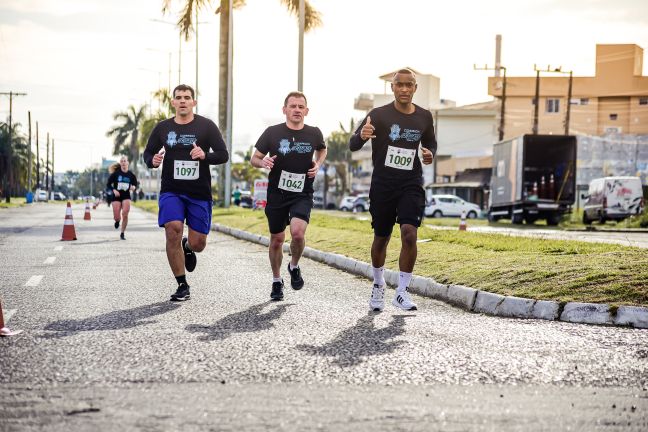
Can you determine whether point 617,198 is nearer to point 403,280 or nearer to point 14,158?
point 403,280

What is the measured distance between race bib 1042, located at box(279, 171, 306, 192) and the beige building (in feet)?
214

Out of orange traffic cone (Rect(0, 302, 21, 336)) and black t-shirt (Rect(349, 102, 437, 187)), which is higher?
black t-shirt (Rect(349, 102, 437, 187))

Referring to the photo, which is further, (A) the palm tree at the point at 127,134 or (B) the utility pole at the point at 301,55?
(A) the palm tree at the point at 127,134

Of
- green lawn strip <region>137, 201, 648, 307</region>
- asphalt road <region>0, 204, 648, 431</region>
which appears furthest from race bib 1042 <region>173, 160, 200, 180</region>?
green lawn strip <region>137, 201, 648, 307</region>

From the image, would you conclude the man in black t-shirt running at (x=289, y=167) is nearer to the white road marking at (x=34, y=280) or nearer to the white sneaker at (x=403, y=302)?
the white sneaker at (x=403, y=302)

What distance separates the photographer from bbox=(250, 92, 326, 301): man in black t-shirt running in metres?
9.09

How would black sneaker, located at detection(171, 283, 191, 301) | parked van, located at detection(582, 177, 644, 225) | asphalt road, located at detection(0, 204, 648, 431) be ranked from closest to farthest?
asphalt road, located at detection(0, 204, 648, 431) → black sneaker, located at detection(171, 283, 191, 301) → parked van, located at detection(582, 177, 644, 225)

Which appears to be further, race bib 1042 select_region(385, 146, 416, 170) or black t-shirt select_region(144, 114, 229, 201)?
black t-shirt select_region(144, 114, 229, 201)

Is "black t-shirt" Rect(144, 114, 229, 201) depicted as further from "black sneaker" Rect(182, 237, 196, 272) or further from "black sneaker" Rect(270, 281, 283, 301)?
"black sneaker" Rect(270, 281, 283, 301)

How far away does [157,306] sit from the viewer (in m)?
8.14

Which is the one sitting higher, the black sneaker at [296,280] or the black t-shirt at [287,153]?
the black t-shirt at [287,153]

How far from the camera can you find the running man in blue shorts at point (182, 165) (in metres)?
8.88

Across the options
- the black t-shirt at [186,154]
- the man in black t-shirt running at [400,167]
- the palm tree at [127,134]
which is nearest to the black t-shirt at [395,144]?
the man in black t-shirt running at [400,167]

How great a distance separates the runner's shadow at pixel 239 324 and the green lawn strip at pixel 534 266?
2372 millimetres
